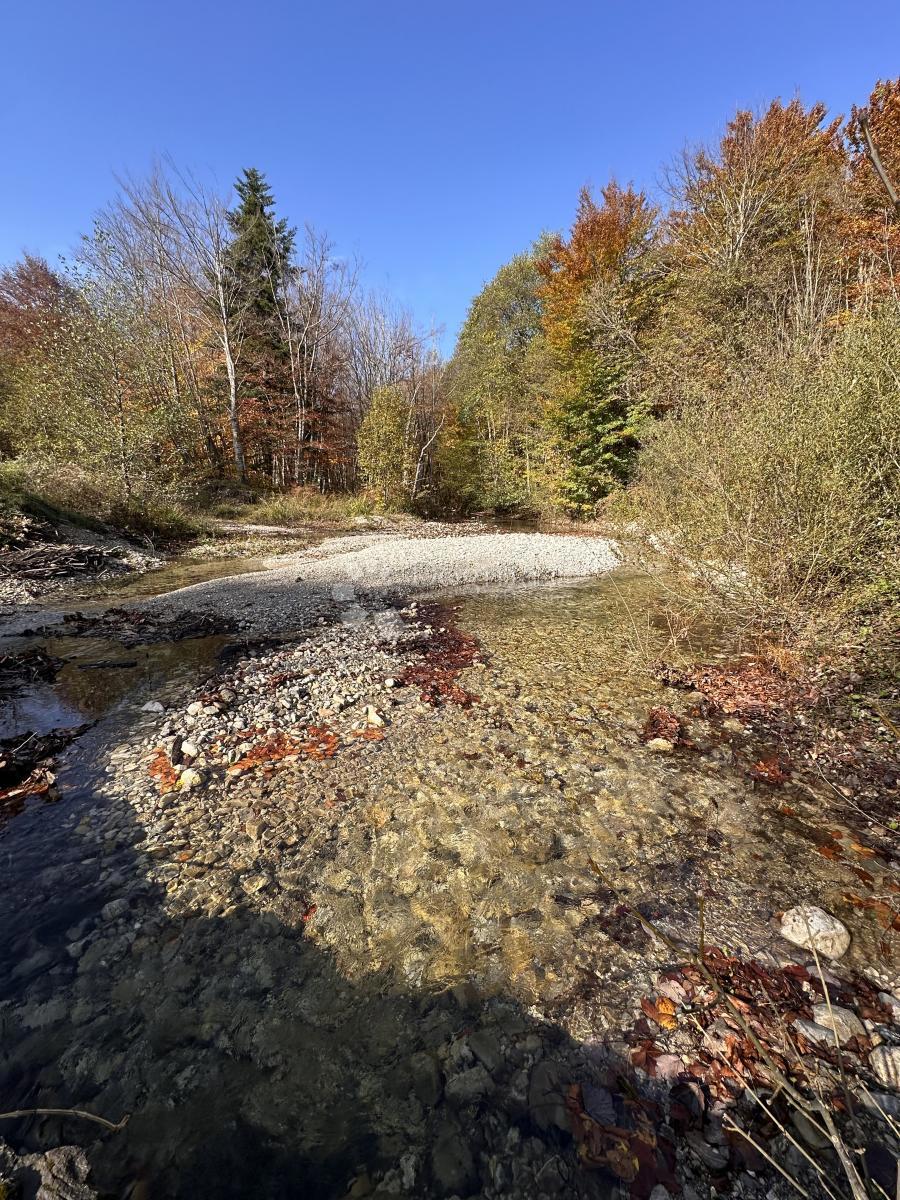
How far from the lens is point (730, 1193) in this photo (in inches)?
67.3

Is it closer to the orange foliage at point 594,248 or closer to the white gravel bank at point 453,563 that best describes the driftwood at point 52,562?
the white gravel bank at point 453,563

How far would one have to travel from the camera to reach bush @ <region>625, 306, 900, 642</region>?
4.41m

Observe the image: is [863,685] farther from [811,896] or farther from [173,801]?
[173,801]

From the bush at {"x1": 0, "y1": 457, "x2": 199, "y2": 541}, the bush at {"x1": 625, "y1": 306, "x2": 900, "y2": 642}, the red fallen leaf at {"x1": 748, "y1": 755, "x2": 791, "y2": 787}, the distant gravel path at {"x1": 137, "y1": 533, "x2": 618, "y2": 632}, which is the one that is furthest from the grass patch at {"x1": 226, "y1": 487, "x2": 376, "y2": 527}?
the red fallen leaf at {"x1": 748, "y1": 755, "x2": 791, "y2": 787}

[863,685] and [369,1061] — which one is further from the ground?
[863,685]

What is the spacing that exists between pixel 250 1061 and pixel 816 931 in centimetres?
288

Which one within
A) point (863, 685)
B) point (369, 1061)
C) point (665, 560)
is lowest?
point (369, 1061)

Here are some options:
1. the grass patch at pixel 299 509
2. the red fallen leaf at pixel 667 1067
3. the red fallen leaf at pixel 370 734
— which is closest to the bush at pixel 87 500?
the grass patch at pixel 299 509

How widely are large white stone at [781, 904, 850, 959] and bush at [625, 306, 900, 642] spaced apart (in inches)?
117

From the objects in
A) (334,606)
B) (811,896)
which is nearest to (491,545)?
(334,606)

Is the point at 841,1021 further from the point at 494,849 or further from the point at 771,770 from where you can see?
the point at 771,770

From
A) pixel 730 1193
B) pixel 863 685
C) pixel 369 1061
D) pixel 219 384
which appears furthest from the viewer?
pixel 219 384

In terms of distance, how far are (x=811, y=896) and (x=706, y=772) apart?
48.0 inches

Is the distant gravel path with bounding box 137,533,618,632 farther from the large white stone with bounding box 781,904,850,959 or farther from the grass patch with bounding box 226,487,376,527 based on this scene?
the grass patch with bounding box 226,487,376,527
